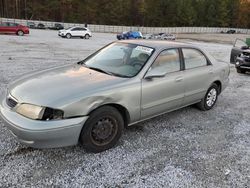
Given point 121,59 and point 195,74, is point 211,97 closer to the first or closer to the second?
point 195,74

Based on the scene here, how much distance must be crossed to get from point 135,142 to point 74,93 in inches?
49.7

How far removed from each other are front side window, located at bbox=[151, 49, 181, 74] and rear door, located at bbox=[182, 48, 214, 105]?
214mm

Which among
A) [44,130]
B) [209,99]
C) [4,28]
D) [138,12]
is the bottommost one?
[209,99]

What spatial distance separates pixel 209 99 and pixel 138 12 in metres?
76.1

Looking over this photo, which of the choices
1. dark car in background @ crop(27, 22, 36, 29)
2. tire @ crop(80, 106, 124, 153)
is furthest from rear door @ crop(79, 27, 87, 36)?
tire @ crop(80, 106, 124, 153)

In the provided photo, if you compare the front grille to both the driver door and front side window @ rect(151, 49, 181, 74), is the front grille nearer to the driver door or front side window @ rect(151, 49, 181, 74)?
the driver door

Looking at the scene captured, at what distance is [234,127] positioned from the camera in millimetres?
4703

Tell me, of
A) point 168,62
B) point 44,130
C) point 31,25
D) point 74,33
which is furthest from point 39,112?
point 31,25

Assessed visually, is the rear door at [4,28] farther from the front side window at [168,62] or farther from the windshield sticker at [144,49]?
the front side window at [168,62]

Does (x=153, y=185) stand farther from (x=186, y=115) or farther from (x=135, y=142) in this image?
(x=186, y=115)

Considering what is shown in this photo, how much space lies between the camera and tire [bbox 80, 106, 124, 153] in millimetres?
3320

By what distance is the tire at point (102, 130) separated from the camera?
131 inches

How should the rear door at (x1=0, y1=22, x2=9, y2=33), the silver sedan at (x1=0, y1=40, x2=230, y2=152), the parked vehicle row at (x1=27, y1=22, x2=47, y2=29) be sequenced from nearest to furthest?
the silver sedan at (x1=0, y1=40, x2=230, y2=152), the rear door at (x1=0, y1=22, x2=9, y2=33), the parked vehicle row at (x1=27, y1=22, x2=47, y2=29)

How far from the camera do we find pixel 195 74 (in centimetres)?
477
